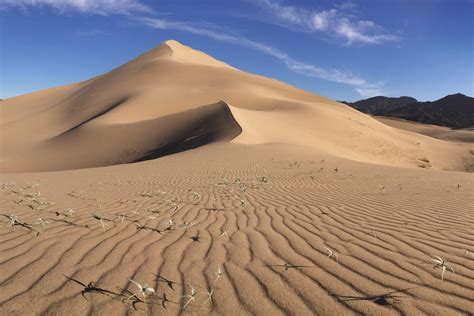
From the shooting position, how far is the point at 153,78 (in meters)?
45.5

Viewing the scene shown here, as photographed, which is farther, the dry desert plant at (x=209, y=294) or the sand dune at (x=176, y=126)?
the sand dune at (x=176, y=126)

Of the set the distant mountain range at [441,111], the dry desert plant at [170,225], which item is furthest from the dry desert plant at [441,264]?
the distant mountain range at [441,111]

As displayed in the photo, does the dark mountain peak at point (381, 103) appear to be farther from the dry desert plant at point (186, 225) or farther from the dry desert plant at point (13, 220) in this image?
the dry desert plant at point (13, 220)

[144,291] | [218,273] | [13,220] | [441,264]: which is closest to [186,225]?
[218,273]

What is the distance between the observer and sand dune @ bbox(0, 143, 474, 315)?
255cm

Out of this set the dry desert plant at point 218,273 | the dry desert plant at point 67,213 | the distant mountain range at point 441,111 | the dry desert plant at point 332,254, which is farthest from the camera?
the distant mountain range at point 441,111

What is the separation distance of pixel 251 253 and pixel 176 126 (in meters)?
22.1

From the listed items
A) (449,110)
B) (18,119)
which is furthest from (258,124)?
(449,110)

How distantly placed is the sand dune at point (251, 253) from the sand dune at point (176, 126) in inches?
463

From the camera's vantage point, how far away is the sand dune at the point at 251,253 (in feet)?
8.36

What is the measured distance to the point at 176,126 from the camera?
2484 centimetres

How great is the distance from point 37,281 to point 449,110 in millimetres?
103710

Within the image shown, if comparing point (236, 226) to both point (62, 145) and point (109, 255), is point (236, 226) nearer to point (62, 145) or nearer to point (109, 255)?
point (109, 255)

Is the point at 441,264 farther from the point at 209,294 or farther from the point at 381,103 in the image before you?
the point at 381,103
